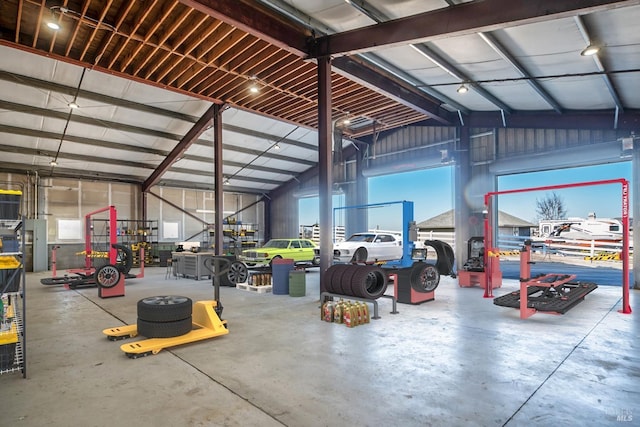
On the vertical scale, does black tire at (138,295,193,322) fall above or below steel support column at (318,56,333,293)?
below

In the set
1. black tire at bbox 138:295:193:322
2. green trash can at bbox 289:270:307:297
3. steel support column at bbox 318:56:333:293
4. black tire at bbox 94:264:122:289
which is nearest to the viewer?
black tire at bbox 138:295:193:322

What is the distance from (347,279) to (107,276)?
5.76 metres

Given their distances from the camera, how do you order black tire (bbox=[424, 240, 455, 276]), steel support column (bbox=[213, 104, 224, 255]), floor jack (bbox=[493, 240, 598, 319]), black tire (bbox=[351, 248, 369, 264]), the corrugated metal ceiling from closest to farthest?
floor jack (bbox=[493, 240, 598, 319]) < the corrugated metal ceiling < black tire (bbox=[424, 240, 455, 276]) < black tire (bbox=[351, 248, 369, 264]) < steel support column (bbox=[213, 104, 224, 255])

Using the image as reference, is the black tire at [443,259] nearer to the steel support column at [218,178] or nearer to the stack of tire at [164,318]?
the stack of tire at [164,318]

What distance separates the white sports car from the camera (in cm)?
1140

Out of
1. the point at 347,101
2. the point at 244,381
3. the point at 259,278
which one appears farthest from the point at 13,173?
the point at 244,381

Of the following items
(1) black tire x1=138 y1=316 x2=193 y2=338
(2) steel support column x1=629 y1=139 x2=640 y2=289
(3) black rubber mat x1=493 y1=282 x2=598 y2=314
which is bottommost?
(3) black rubber mat x1=493 y1=282 x2=598 y2=314

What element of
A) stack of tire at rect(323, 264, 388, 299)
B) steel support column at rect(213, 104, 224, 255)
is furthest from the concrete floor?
steel support column at rect(213, 104, 224, 255)

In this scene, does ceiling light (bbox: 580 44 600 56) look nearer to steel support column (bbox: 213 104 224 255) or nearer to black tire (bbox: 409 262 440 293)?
black tire (bbox: 409 262 440 293)

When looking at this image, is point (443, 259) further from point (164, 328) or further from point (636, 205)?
point (164, 328)

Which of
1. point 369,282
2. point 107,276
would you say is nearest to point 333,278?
point 369,282

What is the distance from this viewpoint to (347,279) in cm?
612

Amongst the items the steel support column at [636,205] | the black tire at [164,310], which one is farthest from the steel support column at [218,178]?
the steel support column at [636,205]

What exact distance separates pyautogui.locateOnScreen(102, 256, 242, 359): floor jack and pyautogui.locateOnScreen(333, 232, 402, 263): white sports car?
20.6ft
